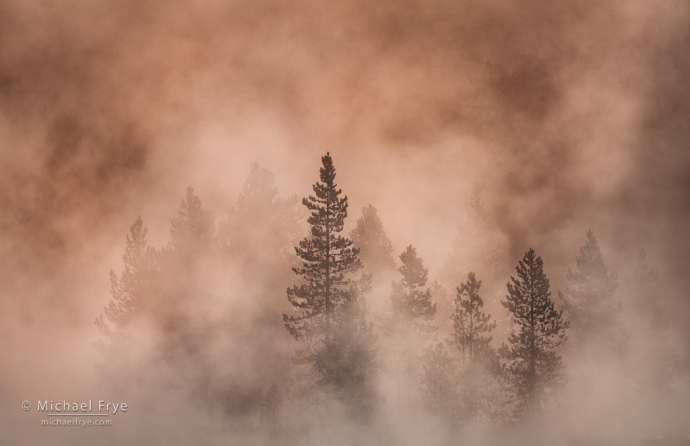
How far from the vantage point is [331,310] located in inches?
1533

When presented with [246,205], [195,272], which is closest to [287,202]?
[246,205]

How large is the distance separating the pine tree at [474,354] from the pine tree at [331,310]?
8.50 m

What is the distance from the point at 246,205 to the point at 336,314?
13124 millimetres

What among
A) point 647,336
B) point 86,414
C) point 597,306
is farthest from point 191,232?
point 647,336

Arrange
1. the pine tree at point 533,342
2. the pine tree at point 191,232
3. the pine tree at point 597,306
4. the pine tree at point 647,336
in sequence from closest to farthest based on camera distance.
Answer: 1. the pine tree at point 533,342
2. the pine tree at point 191,232
3. the pine tree at point 597,306
4. the pine tree at point 647,336

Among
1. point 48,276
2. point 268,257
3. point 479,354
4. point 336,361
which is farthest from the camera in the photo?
point 48,276

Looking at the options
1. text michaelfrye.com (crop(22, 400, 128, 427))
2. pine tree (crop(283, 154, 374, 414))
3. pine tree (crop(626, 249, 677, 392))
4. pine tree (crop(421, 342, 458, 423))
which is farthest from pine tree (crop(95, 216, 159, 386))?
pine tree (crop(626, 249, 677, 392))

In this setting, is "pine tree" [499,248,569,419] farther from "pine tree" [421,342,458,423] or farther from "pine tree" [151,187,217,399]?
"pine tree" [151,187,217,399]

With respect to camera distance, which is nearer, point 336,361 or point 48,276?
point 336,361

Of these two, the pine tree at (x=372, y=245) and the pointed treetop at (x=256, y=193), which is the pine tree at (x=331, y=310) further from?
the pine tree at (x=372, y=245)

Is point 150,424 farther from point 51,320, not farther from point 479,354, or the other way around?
point 51,320

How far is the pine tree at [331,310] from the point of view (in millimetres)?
38688

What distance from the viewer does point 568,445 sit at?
40500 mm

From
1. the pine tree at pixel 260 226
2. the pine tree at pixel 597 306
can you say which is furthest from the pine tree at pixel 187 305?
the pine tree at pixel 597 306
